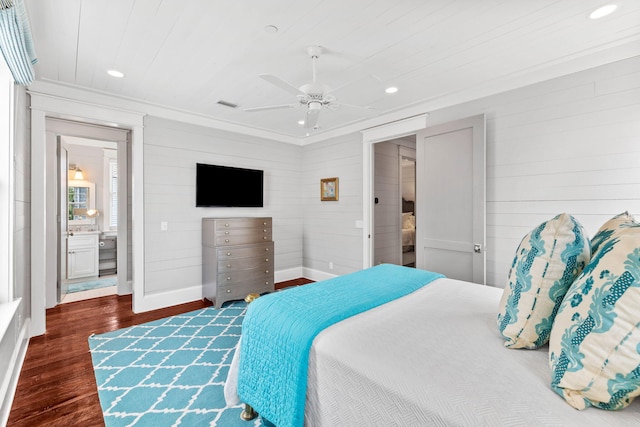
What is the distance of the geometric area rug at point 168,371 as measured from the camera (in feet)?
6.06

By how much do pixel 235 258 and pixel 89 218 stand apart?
414 centimetres

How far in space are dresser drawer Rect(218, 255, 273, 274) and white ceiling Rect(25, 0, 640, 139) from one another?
2099 millimetres

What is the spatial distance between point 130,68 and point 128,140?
1833mm

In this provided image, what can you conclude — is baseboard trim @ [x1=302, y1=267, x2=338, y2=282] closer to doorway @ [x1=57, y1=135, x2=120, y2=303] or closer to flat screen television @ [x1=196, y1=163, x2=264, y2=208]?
flat screen television @ [x1=196, y1=163, x2=264, y2=208]

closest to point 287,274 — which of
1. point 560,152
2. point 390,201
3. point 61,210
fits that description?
point 390,201

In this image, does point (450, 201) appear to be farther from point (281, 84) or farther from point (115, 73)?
point (115, 73)

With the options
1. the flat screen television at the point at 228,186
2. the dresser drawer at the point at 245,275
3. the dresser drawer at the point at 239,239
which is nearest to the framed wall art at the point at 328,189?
the flat screen television at the point at 228,186

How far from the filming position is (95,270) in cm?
522

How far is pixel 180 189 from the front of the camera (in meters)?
3.99

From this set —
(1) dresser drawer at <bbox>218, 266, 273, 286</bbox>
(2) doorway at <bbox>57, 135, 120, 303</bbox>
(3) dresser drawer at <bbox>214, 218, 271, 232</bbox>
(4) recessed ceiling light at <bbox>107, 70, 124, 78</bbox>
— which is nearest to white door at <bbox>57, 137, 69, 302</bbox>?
(2) doorway at <bbox>57, 135, 120, 303</bbox>

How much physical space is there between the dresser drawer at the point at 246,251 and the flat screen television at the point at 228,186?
0.76m

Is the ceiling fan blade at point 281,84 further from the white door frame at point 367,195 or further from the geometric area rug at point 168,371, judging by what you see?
the geometric area rug at point 168,371

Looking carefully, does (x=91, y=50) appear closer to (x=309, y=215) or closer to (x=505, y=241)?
(x=309, y=215)

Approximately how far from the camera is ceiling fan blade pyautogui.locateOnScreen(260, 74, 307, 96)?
2117 millimetres
